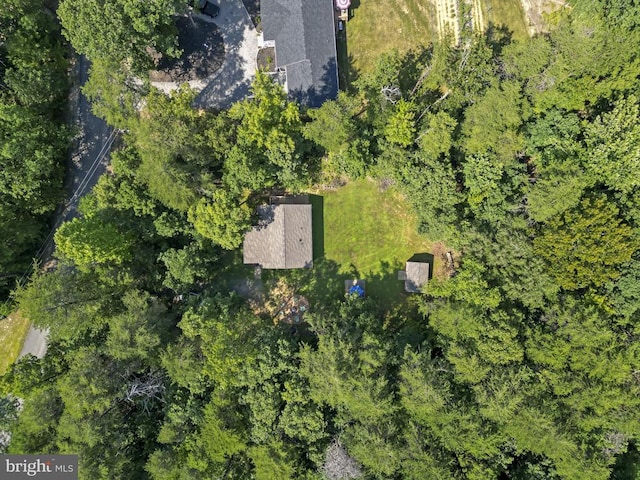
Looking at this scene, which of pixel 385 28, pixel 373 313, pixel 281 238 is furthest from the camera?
pixel 385 28

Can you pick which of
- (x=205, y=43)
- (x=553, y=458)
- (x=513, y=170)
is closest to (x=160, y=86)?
(x=205, y=43)

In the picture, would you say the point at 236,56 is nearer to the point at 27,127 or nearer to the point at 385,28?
the point at 385,28

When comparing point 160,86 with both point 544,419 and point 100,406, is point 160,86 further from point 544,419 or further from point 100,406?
point 544,419

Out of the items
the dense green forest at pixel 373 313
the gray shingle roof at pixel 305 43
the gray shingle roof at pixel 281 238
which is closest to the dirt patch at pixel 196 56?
the dense green forest at pixel 373 313

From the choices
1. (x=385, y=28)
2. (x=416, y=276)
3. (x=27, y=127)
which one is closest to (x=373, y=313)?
(x=416, y=276)

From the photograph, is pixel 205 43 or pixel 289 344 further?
pixel 205 43

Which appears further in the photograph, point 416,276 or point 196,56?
point 196,56

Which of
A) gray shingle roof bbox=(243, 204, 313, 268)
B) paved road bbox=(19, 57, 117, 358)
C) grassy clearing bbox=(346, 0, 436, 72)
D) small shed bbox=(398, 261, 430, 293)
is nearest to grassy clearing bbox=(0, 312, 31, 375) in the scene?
paved road bbox=(19, 57, 117, 358)
